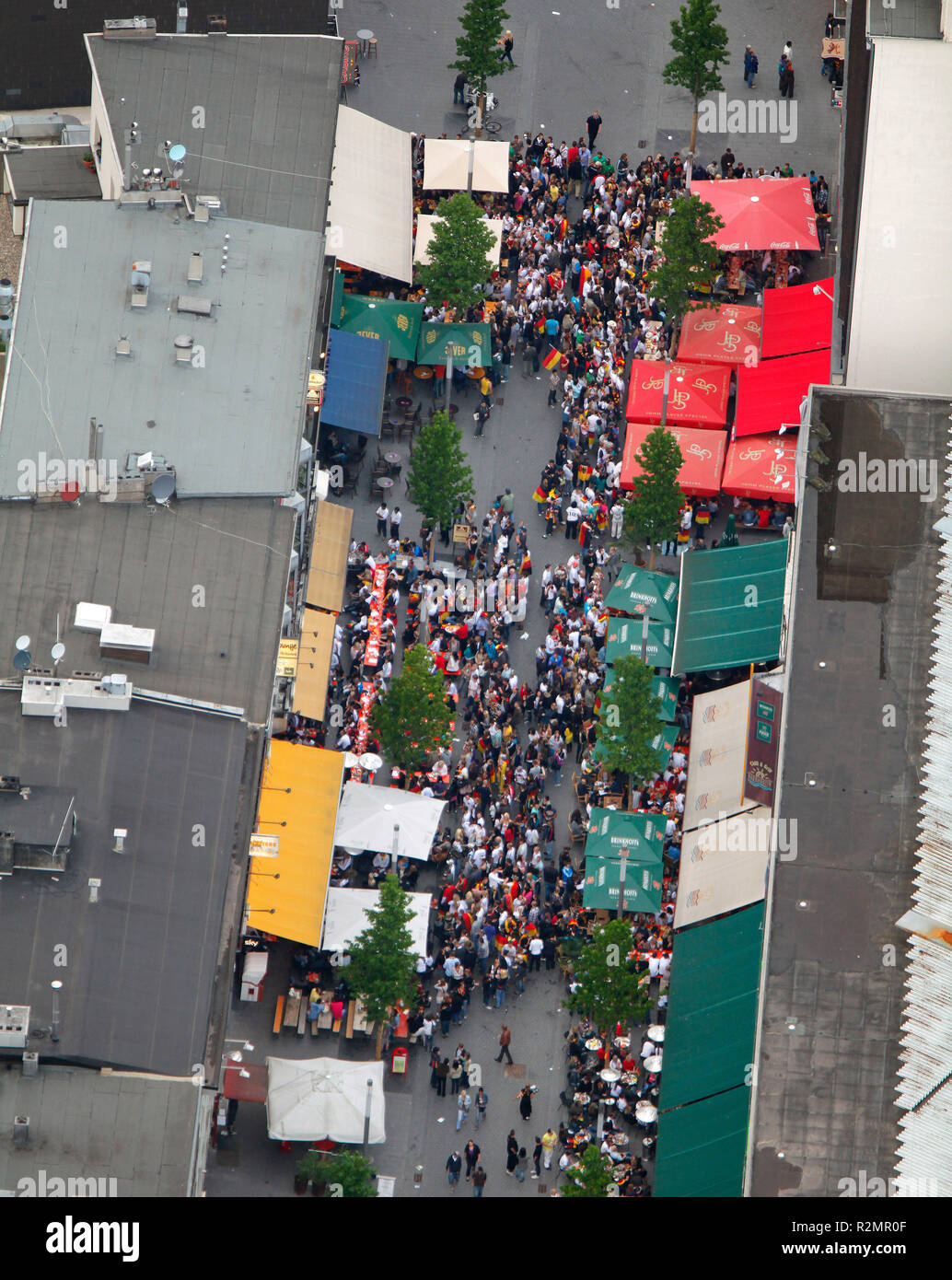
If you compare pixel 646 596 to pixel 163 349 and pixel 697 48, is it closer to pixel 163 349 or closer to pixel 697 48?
pixel 163 349

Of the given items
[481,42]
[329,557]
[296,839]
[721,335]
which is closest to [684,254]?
[721,335]

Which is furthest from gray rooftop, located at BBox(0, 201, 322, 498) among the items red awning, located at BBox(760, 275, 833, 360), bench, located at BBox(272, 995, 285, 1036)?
red awning, located at BBox(760, 275, 833, 360)

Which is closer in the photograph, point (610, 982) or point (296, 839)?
point (610, 982)

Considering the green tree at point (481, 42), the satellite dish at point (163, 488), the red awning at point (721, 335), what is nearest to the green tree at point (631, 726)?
the satellite dish at point (163, 488)

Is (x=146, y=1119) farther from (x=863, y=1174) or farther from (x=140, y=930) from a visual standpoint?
(x=863, y=1174)

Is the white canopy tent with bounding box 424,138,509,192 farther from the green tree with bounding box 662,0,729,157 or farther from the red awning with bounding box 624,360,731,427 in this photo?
the red awning with bounding box 624,360,731,427
